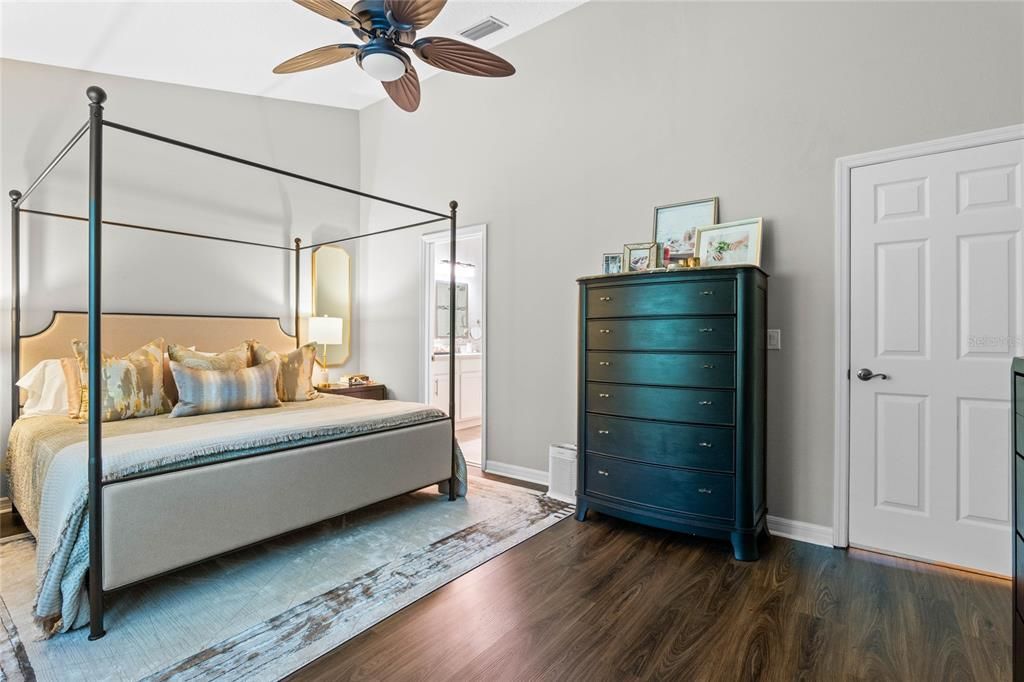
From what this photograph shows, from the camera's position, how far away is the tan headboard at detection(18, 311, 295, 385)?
3.20 meters

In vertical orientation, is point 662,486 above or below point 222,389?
below

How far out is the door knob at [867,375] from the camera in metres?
2.62

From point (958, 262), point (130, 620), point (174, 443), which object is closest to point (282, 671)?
point (130, 620)

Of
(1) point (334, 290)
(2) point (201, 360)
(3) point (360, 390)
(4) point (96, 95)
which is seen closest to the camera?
(4) point (96, 95)

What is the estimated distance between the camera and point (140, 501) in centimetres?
199

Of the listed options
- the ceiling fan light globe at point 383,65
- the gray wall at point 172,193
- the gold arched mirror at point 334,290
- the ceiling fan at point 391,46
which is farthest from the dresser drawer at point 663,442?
the gray wall at point 172,193

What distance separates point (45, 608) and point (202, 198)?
123 inches

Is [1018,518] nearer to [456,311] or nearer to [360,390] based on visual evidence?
[360,390]

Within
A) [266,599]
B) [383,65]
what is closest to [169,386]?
[266,599]

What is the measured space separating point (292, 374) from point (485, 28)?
2.95m

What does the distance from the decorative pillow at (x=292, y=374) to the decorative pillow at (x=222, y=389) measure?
0.21 m

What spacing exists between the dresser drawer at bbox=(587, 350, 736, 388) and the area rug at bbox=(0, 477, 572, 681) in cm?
98

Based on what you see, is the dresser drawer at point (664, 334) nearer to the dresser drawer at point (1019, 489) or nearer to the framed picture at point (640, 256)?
the framed picture at point (640, 256)

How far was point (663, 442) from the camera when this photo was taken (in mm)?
2742
